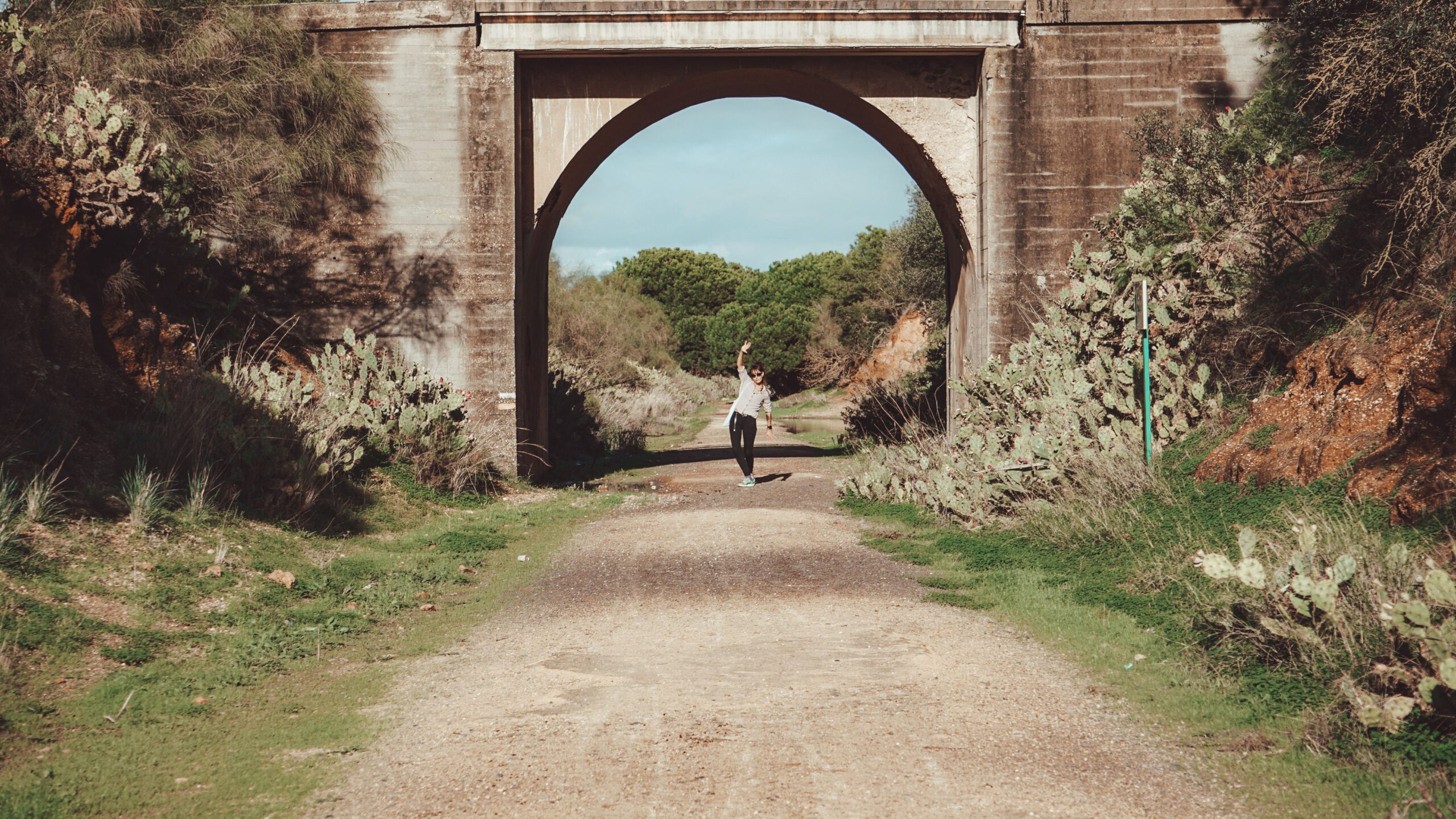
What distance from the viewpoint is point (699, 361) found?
197 ft

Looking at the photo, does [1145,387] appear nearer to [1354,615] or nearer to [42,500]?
[1354,615]

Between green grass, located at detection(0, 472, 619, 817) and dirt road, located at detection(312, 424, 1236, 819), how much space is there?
335 mm

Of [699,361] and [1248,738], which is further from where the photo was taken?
[699,361]

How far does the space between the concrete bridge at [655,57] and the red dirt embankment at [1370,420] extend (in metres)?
5.04

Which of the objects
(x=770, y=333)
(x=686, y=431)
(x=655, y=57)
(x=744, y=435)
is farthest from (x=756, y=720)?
(x=770, y=333)

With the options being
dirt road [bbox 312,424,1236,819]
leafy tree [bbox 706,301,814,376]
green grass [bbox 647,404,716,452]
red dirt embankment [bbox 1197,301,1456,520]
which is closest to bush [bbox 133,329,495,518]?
dirt road [bbox 312,424,1236,819]

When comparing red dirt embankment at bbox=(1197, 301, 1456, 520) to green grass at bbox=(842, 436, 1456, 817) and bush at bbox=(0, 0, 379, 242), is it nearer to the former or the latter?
green grass at bbox=(842, 436, 1456, 817)

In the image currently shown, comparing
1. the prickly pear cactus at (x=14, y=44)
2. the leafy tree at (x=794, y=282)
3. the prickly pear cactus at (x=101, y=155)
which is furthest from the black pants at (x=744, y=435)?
the leafy tree at (x=794, y=282)

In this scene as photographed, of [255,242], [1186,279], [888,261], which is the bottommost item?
[1186,279]

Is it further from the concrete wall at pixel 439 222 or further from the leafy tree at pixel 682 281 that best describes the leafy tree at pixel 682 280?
the concrete wall at pixel 439 222

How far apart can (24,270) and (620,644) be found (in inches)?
240

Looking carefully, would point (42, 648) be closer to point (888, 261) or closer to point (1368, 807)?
point (1368, 807)

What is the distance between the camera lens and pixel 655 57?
518 inches

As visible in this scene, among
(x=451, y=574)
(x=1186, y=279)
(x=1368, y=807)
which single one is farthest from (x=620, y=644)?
(x=1186, y=279)
